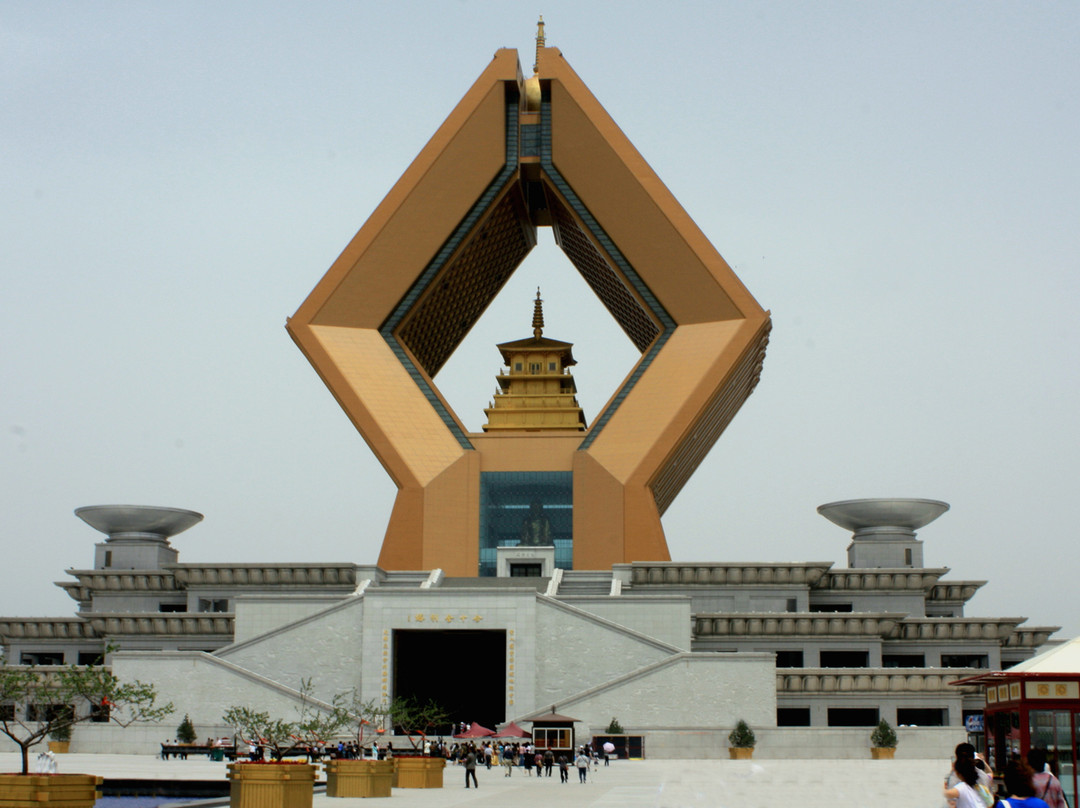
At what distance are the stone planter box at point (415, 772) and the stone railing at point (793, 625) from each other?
68.9 ft

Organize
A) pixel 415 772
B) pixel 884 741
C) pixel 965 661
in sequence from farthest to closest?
pixel 965 661, pixel 884 741, pixel 415 772

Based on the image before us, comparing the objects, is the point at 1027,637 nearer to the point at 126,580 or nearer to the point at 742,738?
the point at 742,738

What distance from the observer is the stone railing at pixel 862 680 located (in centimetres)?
3956

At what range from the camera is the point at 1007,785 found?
8.02 meters

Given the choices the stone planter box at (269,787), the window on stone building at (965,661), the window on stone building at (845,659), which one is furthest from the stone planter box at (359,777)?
the window on stone building at (965,661)

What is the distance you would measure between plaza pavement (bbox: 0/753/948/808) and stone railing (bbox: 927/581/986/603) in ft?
45.3

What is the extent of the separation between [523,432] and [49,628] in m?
16.9

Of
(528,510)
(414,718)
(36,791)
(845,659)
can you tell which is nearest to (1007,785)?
(36,791)

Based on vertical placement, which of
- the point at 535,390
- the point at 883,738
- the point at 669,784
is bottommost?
the point at 669,784

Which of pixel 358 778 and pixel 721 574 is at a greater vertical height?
pixel 721 574

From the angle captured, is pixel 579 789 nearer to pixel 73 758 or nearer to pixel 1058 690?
pixel 1058 690

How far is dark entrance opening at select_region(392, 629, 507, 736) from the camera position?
41522 mm

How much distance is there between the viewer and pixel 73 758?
3161 cm

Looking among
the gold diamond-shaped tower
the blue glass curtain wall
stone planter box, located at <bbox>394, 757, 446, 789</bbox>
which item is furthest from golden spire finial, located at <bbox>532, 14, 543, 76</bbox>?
stone planter box, located at <bbox>394, 757, 446, 789</bbox>
